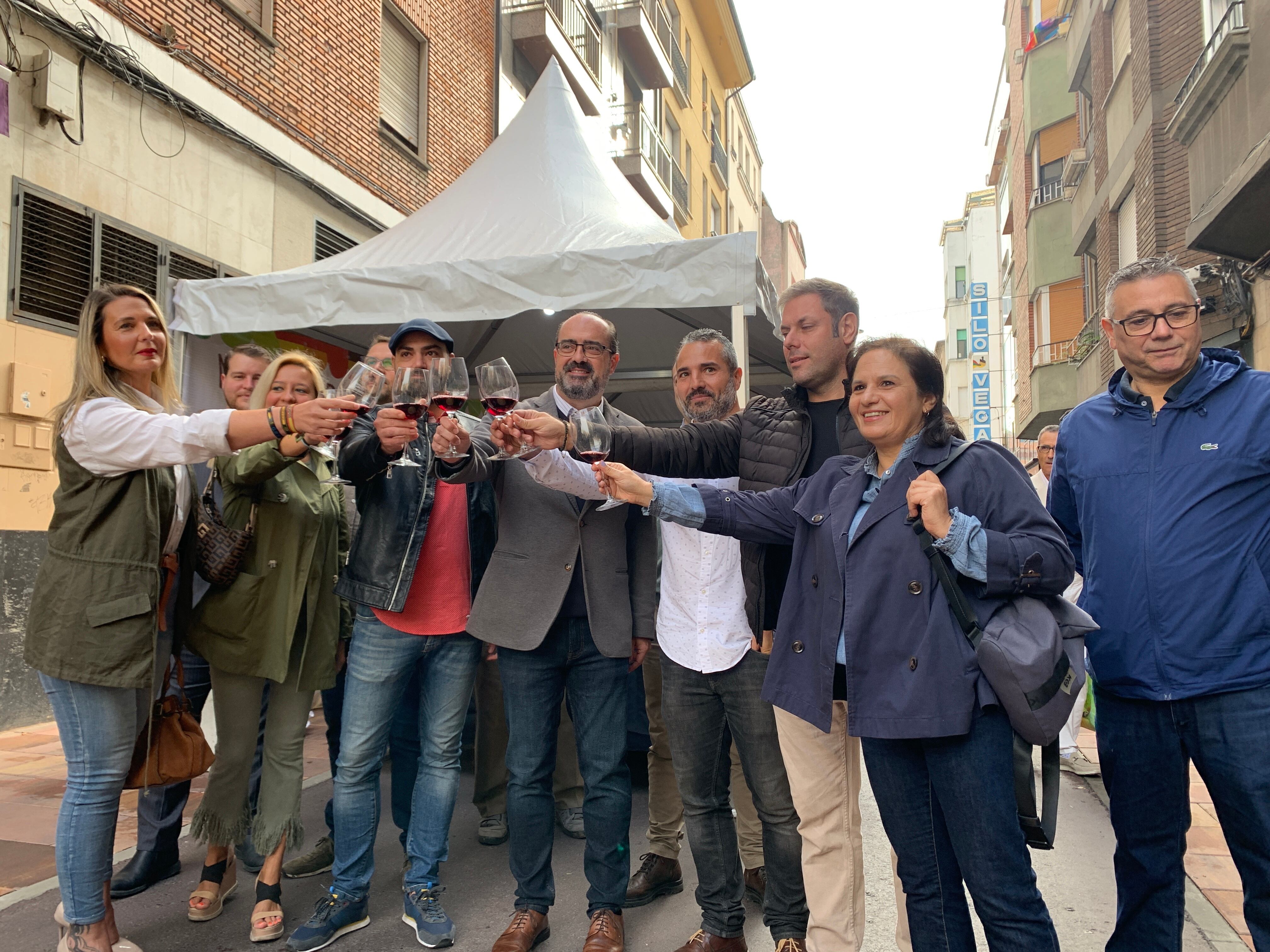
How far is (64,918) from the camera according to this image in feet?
8.96

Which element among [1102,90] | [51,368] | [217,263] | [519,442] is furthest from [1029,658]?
[1102,90]

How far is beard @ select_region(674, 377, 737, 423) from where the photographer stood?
3414mm

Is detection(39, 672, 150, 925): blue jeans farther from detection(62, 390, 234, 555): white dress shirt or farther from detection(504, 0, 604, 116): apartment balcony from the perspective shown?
detection(504, 0, 604, 116): apartment balcony

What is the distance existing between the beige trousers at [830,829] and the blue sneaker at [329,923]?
5.17 feet

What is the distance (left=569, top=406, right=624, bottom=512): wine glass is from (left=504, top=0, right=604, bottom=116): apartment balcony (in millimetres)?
10983

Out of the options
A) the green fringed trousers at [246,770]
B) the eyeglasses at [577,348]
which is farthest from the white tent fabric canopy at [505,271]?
the green fringed trousers at [246,770]

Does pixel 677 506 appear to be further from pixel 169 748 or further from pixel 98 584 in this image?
pixel 169 748

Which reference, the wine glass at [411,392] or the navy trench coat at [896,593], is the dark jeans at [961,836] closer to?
the navy trench coat at [896,593]

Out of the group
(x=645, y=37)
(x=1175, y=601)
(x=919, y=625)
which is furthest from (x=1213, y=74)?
(x=645, y=37)

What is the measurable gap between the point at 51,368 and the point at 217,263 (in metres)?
2.16

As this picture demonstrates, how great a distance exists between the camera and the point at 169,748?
3051mm

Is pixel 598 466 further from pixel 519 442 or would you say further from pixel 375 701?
pixel 375 701

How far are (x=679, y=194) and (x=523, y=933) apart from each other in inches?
940

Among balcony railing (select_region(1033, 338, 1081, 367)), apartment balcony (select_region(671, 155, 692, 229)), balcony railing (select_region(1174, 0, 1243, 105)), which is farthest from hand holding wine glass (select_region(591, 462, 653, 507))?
apartment balcony (select_region(671, 155, 692, 229))
